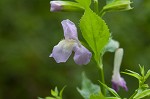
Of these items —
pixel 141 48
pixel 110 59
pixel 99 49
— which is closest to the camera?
pixel 99 49

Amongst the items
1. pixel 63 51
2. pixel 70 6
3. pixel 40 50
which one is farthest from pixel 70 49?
pixel 40 50

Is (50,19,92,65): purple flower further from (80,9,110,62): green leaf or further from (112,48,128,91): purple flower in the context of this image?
(112,48,128,91): purple flower

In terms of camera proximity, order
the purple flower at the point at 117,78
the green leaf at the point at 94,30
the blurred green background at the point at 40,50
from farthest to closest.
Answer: the blurred green background at the point at 40,50 < the purple flower at the point at 117,78 < the green leaf at the point at 94,30

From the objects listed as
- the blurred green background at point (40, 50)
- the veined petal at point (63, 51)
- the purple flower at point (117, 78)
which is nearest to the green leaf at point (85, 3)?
the veined petal at point (63, 51)


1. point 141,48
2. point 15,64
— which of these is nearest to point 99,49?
point 141,48

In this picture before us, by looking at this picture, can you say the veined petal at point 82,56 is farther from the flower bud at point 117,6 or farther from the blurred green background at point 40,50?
the blurred green background at point 40,50

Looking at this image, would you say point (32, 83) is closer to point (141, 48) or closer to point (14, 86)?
point (14, 86)

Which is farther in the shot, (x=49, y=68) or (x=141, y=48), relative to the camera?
(x=49, y=68)

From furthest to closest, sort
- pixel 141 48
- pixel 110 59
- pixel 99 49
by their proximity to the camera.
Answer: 1. pixel 110 59
2. pixel 141 48
3. pixel 99 49
